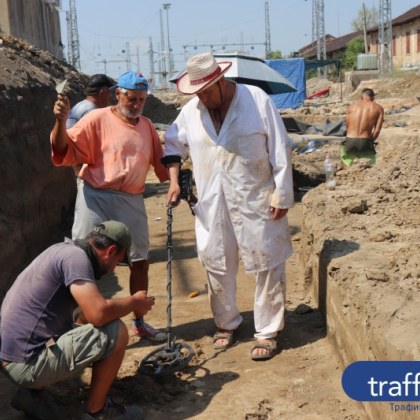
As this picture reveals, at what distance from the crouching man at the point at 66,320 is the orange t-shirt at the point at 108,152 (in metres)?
1.09

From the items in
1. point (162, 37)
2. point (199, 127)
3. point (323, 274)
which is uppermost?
point (162, 37)

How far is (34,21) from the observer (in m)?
33.9

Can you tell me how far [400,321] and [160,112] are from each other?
968 inches

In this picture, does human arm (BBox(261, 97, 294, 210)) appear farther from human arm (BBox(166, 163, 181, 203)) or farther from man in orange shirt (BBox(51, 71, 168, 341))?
man in orange shirt (BBox(51, 71, 168, 341))

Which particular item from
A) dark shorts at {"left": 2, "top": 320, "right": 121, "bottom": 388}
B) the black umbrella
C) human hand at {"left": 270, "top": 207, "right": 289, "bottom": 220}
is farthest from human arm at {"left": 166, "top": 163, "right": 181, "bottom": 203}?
the black umbrella

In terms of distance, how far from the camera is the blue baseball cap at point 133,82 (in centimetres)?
454

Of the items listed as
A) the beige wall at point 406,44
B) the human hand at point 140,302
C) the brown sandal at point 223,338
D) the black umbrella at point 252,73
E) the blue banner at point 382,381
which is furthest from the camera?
the beige wall at point 406,44

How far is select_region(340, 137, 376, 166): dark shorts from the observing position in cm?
995

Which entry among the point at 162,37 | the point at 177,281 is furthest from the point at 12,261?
the point at 162,37

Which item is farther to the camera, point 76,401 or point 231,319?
point 231,319

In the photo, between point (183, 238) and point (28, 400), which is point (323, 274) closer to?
point (28, 400)

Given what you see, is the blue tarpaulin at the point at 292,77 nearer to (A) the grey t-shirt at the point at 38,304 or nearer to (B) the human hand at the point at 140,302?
(B) the human hand at the point at 140,302

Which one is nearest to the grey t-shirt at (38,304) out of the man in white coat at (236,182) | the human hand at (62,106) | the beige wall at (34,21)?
the human hand at (62,106)

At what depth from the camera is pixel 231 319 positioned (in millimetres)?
4820
